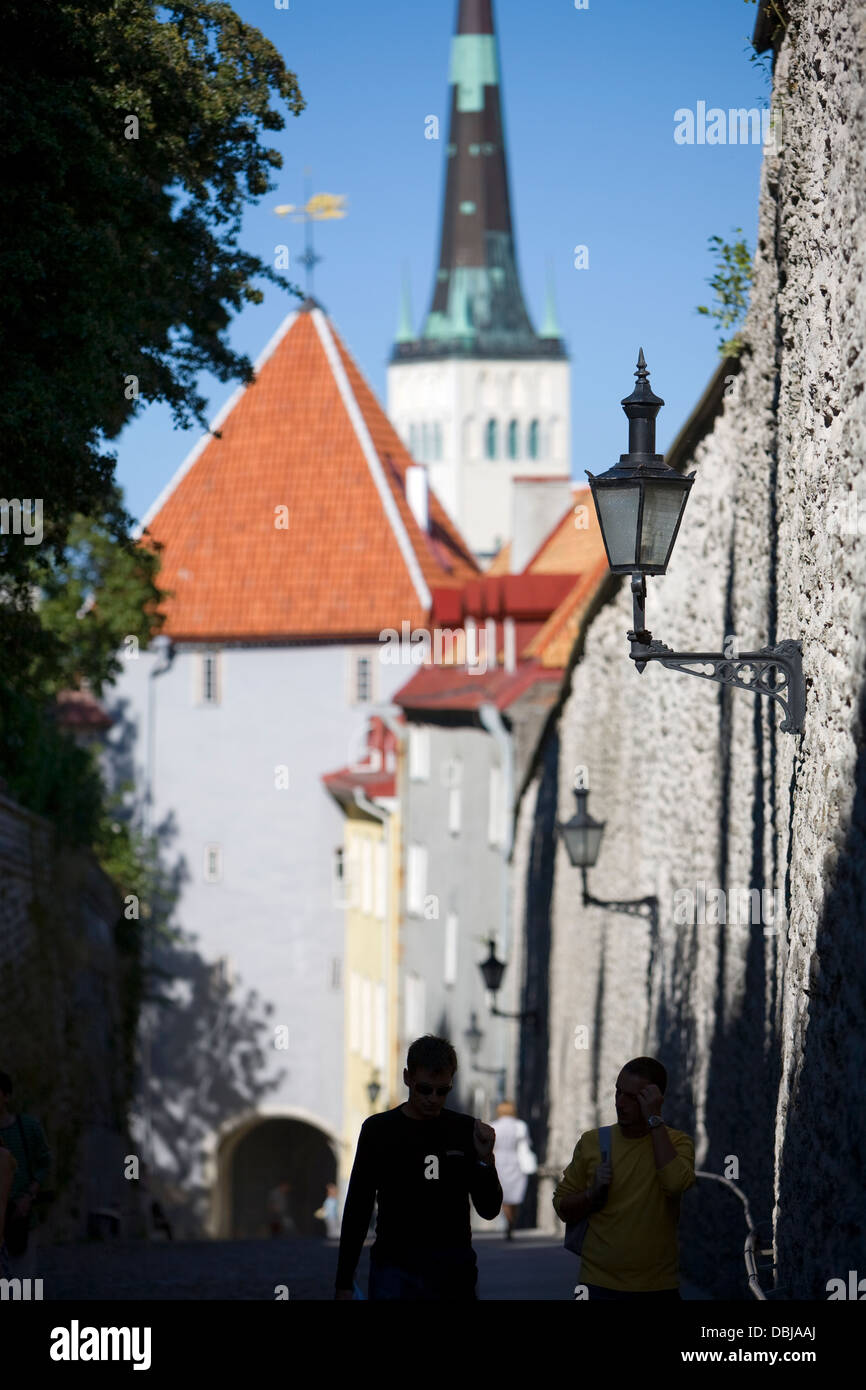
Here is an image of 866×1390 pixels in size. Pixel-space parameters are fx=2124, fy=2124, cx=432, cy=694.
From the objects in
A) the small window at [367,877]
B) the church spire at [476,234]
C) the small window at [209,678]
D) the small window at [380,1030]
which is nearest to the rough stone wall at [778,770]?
the small window at [380,1030]

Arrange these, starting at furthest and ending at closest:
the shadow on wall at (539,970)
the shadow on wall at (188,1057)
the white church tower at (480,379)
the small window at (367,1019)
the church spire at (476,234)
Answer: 1. the white church tower at (480,379)
2. the church spire at (476,234)
3. the shadow on wall at (188,1057)
4. the small window at (367,1019)
5. the shadow on wall at (539,970)

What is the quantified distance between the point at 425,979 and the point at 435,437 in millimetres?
91677

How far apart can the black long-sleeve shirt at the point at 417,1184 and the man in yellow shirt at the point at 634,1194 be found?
34 centimetres

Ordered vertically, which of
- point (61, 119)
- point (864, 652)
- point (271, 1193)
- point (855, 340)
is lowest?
point (271, 1193)

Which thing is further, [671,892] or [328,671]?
[328,671]

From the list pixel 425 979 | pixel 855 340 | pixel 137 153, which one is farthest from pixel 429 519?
pixel 855 340

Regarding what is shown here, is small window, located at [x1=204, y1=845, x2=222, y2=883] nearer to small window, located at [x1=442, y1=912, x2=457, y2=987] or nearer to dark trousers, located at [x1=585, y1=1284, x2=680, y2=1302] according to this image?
small window, located at [x1=442, y1=912, x2=457, y2=987]

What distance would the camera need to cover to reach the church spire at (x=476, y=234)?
99.7 metres

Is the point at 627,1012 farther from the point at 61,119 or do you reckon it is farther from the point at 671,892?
the point at 61,119

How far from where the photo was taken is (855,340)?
6.52 m

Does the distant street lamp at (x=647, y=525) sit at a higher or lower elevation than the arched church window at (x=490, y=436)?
lower

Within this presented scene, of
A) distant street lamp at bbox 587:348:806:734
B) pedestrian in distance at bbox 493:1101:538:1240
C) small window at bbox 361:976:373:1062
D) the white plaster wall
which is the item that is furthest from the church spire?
distant street lamp at bbox 587:348:806:734

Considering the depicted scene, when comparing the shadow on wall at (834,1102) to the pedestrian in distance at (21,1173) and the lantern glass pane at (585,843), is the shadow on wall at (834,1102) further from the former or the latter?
the lantern glass pane at (585,843)

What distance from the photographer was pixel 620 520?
7.58m
